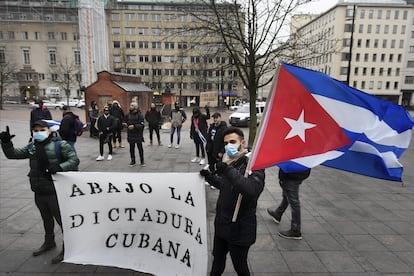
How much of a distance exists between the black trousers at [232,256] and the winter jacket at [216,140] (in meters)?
2.71

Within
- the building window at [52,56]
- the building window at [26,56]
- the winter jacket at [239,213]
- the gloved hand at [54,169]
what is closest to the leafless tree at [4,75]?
the building window at [26,56]

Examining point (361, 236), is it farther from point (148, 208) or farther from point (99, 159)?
point (99, 159)

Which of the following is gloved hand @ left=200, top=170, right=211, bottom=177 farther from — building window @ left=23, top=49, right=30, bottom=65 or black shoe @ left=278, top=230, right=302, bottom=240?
building window @ left=23, top=49, right=30, bottom=65

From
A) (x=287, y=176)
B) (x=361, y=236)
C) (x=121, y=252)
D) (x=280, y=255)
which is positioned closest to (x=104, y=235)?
(x=121, y=252)

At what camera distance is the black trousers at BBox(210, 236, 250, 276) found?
284cm

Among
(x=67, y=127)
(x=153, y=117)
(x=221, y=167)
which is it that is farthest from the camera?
(x=153, y=117)

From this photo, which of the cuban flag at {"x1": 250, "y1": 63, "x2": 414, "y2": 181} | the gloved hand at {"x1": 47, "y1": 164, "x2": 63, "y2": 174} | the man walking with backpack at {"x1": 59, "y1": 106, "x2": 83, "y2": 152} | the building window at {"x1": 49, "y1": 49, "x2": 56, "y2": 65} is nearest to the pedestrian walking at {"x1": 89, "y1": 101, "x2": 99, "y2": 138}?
the man walking with backpack at {"x1": 59, "y1": 106, "x2": 83, "y2": 152}

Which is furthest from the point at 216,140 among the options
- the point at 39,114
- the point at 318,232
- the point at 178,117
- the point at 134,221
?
the point at 39,114

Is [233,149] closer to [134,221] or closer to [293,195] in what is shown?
[134,221]

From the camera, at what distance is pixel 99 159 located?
9.60 meters

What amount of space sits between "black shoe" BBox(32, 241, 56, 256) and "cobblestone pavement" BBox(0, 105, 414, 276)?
0.08 metres

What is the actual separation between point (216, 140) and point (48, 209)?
3270 mm

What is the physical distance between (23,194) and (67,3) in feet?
219

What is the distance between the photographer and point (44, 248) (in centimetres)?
400
